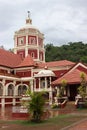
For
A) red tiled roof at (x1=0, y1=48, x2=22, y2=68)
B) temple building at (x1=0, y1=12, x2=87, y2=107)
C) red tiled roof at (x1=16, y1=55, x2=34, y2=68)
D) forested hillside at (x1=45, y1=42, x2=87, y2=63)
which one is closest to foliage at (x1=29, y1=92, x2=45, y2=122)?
temple building at (x1=0, y1=12, x2=87, y2=107)

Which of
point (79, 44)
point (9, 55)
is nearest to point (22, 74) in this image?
point (9, 55)

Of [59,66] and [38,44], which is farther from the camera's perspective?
[38,44]

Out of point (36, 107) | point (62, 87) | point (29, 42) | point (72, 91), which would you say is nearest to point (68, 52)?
point (29, 42)

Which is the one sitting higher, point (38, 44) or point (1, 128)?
point (38, 44)

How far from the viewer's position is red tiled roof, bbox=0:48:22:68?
147ft

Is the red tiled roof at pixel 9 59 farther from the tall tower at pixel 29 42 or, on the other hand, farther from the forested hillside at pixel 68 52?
the forested hillside at pixel 68 52

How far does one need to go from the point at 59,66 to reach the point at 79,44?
1639 inches

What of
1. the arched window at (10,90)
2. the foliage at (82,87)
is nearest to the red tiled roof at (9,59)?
the arched window at (10,90)

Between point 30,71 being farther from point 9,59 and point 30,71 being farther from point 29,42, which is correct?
point 29,42

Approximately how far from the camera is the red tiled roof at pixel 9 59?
44.9 meters

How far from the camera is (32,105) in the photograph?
1712 centimetres

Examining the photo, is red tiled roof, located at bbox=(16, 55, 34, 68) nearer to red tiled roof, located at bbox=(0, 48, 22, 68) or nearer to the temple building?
the temple building

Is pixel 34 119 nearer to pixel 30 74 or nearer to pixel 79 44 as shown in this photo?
pixel 30 74

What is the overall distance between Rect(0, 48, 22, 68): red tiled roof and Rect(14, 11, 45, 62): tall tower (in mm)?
1842
